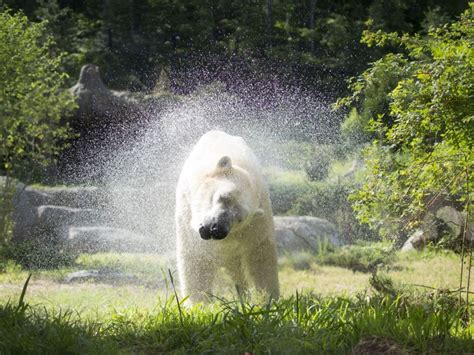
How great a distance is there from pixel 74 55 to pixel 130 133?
25.7 ft

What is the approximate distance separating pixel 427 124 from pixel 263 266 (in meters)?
1.75

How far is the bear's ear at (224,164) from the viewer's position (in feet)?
17.2

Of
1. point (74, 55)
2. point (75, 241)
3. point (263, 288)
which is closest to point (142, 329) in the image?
point (263, 288)

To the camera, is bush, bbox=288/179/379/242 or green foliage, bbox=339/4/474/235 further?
bush, bbox=288/179/379/242

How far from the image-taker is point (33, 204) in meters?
13.5

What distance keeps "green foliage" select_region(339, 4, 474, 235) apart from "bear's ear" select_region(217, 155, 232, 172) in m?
1.40

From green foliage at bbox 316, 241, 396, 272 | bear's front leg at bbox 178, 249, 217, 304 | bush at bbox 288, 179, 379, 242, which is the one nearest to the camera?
bear's front leg at bbox 178, 249, 217, 304

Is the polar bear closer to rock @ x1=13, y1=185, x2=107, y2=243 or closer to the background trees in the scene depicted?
rock @ x1=13, y1=185, x2=107, y2=243

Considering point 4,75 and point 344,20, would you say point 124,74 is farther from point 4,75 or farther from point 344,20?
point 4,75

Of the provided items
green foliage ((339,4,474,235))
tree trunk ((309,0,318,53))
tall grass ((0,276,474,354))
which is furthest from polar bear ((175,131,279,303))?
tree trunk ((309,0,318,53))

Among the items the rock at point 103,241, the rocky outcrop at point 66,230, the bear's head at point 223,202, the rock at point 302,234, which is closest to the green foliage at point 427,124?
the bear's head at point 223,202

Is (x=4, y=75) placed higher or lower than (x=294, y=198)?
higher

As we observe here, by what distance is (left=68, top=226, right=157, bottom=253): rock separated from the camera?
12297mm

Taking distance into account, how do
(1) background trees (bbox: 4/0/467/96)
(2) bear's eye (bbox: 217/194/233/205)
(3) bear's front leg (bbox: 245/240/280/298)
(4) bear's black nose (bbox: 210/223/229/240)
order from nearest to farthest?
(4) bear's black nose (bbox: 210/223/229/240)
(2) bear's eye (bbox: 217/194/233/205)
(3) bear's front leg (bbox: 245/240/280/298)
(1) background trees (bbox: 4/0/467/96)
